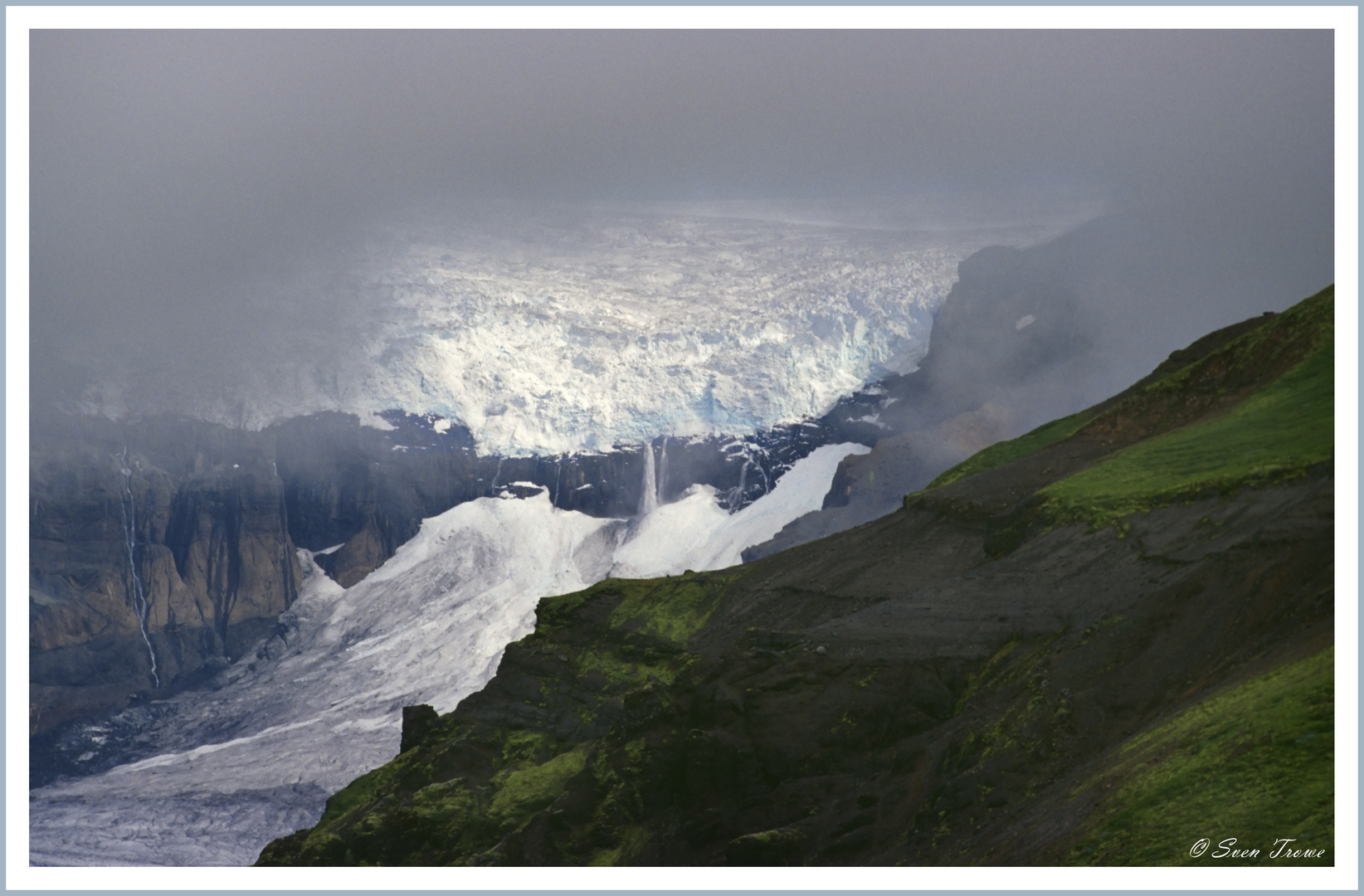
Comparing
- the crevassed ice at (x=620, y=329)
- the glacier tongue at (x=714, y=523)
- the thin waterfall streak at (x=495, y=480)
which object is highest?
the crevassed ice at (x=620, y=329)

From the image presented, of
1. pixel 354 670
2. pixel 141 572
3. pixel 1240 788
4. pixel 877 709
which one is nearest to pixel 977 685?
pixel 877 709

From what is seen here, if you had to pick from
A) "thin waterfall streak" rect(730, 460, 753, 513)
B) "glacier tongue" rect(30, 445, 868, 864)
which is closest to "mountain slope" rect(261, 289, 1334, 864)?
"glacier tongue" rect(30, 445, 868, 864)

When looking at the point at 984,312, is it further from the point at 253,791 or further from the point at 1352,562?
the point at 1352,562

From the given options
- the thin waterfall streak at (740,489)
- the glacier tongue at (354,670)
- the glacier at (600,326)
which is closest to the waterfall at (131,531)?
the glacier at (600,326)

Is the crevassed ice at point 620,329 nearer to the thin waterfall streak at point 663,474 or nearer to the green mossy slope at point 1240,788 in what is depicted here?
the thin waterfall streak at point 663,474

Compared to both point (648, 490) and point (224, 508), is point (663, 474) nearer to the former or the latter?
point (648, 490)
